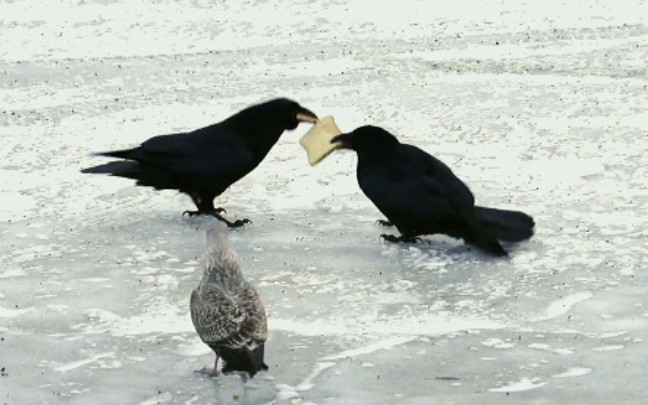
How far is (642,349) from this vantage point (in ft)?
17.8

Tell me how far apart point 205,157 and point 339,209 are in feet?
2.79

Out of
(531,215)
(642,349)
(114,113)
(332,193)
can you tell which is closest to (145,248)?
(332,193)

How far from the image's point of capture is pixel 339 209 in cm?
776

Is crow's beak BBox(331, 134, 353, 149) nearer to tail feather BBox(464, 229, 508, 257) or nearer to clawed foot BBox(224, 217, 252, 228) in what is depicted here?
clawed foot BBox(224, 217, 252, 228)

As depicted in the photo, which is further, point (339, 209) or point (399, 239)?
point (339, 209)

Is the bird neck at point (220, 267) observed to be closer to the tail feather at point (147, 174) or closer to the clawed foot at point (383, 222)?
the clawed foot at point (383, 222)

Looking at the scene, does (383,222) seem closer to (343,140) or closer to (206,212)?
(343,140)

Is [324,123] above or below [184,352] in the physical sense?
above

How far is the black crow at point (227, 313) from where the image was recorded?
187 inches

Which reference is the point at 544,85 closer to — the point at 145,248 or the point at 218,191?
the point at 218,191

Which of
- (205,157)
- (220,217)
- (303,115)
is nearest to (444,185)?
(303,115)

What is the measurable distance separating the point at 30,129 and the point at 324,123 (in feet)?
9.31

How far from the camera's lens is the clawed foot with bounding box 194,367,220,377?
5.09m

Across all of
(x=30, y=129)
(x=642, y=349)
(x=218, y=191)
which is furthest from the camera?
(x=30, y=129)
